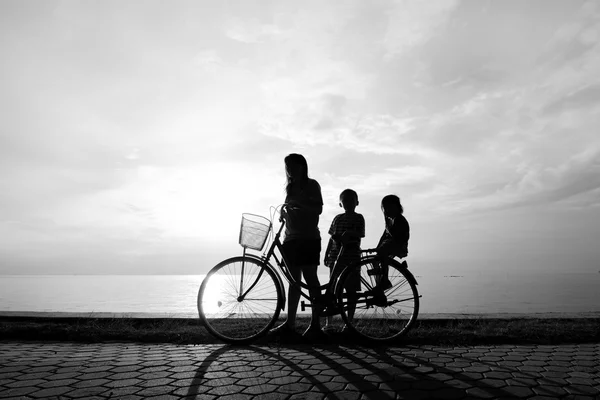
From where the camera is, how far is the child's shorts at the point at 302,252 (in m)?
4.89

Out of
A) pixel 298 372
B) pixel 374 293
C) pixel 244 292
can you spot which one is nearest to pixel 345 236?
pixel 374 293

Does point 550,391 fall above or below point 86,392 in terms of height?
below

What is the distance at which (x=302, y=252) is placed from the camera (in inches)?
193

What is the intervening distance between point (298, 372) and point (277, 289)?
1.41 meters

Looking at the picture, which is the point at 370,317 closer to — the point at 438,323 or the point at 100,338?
the point at 438,323

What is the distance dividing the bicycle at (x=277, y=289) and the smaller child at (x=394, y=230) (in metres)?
0.29

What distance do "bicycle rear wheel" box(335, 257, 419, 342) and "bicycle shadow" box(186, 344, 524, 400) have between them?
58 centimetres

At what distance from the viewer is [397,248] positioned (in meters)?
5.19

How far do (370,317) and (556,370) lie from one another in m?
2.33

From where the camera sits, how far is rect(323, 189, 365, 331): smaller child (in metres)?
5.15

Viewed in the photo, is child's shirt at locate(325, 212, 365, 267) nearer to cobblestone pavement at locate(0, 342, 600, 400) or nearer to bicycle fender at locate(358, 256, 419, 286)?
bicycle fender at locate(358, 256, 419, 286)

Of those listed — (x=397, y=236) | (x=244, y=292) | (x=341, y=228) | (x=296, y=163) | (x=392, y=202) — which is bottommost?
(x=244, y=292)

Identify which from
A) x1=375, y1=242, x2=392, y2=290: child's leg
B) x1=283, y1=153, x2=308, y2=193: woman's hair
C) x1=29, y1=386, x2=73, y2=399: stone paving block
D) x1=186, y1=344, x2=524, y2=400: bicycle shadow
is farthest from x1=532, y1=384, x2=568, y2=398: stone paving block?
x1=29, y1=386, x2=73, y2=399: stone paving block

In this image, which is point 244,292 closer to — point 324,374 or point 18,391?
point 324,374
